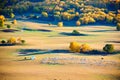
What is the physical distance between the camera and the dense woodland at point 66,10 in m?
13.0

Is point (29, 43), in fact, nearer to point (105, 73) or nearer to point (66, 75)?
point (66, 75)

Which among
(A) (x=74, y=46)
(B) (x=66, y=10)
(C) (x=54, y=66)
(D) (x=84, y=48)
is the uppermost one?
(B) (x=66, y=10)

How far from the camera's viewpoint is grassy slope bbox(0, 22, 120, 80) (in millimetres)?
11031

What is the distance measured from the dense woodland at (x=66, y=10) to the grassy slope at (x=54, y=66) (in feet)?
1.61

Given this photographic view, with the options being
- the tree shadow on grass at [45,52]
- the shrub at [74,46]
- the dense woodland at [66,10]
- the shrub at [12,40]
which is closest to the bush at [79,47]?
the shrub at [74,46]

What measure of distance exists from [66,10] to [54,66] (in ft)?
10.6

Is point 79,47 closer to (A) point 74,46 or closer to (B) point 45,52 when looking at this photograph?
(A) point 74,46

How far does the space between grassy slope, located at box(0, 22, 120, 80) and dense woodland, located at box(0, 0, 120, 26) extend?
489 mm

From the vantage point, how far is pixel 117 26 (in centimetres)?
1241

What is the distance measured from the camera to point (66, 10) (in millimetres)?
13438

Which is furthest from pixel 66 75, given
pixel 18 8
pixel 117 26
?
pixel 18 8

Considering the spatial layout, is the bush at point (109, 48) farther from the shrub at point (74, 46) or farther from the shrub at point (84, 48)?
the shrub at point (74, 46)

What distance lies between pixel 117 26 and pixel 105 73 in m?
2.50

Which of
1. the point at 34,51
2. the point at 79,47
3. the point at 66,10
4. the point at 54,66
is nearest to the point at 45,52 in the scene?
the point at 34,51
